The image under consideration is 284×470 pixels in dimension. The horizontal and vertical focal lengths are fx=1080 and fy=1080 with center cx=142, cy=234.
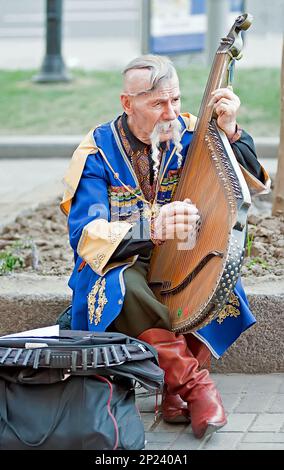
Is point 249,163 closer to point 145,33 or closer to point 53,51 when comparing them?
point 145,33

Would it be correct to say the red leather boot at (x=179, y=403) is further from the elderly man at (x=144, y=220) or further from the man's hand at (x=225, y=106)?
the man's hand at (x=225, y=106)

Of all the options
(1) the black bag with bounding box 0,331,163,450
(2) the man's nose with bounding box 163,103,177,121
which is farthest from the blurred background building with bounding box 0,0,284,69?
(1) the black bag with bounding box 0,331,163,450

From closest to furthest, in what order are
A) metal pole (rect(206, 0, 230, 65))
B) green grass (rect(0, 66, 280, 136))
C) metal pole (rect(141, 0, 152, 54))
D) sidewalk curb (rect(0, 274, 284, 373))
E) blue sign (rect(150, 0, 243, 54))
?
1. sidewalk curb (rect(0, 274, 284, 373))
2. green grass (rect(0, 66, 280, 136))
3. metal pole (rect(206, 0, 230, 65))
4. metal pole (rect(141, 0, 152, 54))
5. blue sign (rect(150, 0, 243, 54))

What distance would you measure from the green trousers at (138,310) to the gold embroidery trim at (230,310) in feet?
0.82

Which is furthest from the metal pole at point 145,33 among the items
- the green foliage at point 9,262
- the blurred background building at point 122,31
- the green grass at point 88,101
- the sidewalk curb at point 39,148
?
the green foliage at point 9,262

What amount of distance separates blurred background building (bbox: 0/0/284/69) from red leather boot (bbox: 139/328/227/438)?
7815 mm

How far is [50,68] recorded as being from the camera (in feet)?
37.8

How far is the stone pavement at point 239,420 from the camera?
12.5 feet

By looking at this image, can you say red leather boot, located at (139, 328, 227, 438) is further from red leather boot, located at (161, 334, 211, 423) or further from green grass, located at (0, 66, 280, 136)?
green grass, located at (0, 66, 280, 136)

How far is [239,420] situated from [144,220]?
83cm

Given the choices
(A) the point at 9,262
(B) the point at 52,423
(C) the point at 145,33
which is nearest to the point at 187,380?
(B) the point at 52,423

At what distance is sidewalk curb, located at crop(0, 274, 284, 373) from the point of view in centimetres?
441

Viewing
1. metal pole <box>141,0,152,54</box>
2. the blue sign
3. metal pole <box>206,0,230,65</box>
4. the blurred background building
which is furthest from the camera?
the blurred background building
